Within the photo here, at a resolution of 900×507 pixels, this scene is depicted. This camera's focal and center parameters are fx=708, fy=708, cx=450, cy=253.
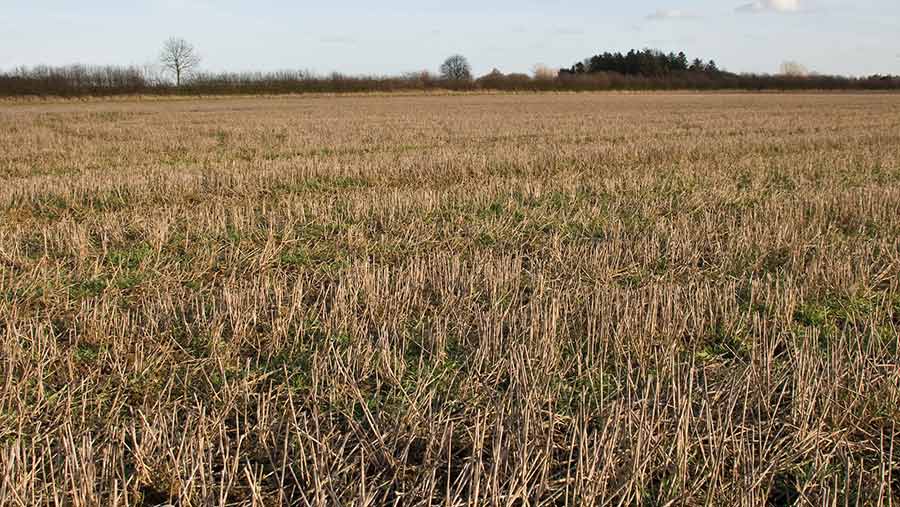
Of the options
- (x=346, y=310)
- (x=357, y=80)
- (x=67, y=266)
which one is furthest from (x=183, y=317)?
(x=357, y=80)

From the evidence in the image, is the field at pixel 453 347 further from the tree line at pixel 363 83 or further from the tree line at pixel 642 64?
the tree line at pixel 642 64

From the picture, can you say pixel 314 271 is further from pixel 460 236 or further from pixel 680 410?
pixel 680 410

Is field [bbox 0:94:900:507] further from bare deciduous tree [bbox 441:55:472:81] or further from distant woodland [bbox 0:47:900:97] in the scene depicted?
bare deciduous tree [bbox 441:55:472:81]

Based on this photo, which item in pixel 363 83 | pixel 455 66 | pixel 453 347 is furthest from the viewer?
pixel 455 66

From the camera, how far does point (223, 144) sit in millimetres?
17141

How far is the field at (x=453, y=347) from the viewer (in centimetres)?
270

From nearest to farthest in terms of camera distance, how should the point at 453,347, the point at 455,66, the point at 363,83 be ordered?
the point at 453,347
the point at 363,83
the point at 455,66

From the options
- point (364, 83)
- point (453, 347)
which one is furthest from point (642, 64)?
point (453, 347)

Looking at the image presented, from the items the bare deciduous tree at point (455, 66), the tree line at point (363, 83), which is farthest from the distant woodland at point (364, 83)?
the bare deciduous tree at point (455, 66)

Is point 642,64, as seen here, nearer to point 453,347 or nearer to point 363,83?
point 363,83

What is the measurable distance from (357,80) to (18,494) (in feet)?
233

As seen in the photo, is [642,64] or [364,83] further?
[642,64]

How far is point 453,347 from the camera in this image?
4.09 metres

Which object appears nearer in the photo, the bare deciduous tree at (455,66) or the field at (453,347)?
the field at (453,347)
